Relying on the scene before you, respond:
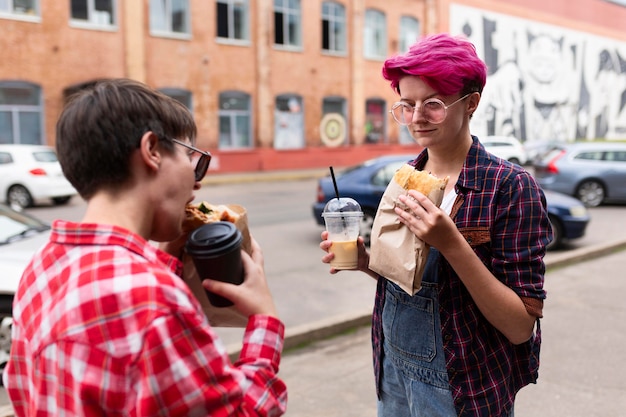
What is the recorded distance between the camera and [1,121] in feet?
66.6

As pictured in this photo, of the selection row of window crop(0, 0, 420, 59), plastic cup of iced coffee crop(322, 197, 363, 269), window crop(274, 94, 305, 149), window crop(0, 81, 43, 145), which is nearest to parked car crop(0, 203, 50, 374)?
plastic cup of iced coffee crop(322, 197, 363, 269)

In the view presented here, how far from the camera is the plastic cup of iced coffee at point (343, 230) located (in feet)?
7.02

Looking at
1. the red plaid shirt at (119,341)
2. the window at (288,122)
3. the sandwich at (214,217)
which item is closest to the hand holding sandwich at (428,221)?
the sandwich at (214,217)

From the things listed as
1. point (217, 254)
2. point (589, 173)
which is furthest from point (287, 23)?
point (217, 254)

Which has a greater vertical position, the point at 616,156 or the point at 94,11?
the point at 94,11

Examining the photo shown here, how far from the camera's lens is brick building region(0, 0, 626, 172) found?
20906 millimetres

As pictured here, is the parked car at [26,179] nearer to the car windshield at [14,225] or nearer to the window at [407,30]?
the car windshield at [14,225]

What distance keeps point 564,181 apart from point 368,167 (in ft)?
22.6

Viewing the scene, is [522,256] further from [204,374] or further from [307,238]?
[307,238]

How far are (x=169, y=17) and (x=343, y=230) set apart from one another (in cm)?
2333

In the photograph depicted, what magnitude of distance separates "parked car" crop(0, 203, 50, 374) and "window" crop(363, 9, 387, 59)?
84.0ft

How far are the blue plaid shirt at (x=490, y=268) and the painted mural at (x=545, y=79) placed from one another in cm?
3155

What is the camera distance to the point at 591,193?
1503 centimetres

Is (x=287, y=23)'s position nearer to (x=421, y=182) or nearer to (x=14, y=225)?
(x=14, y=225)
